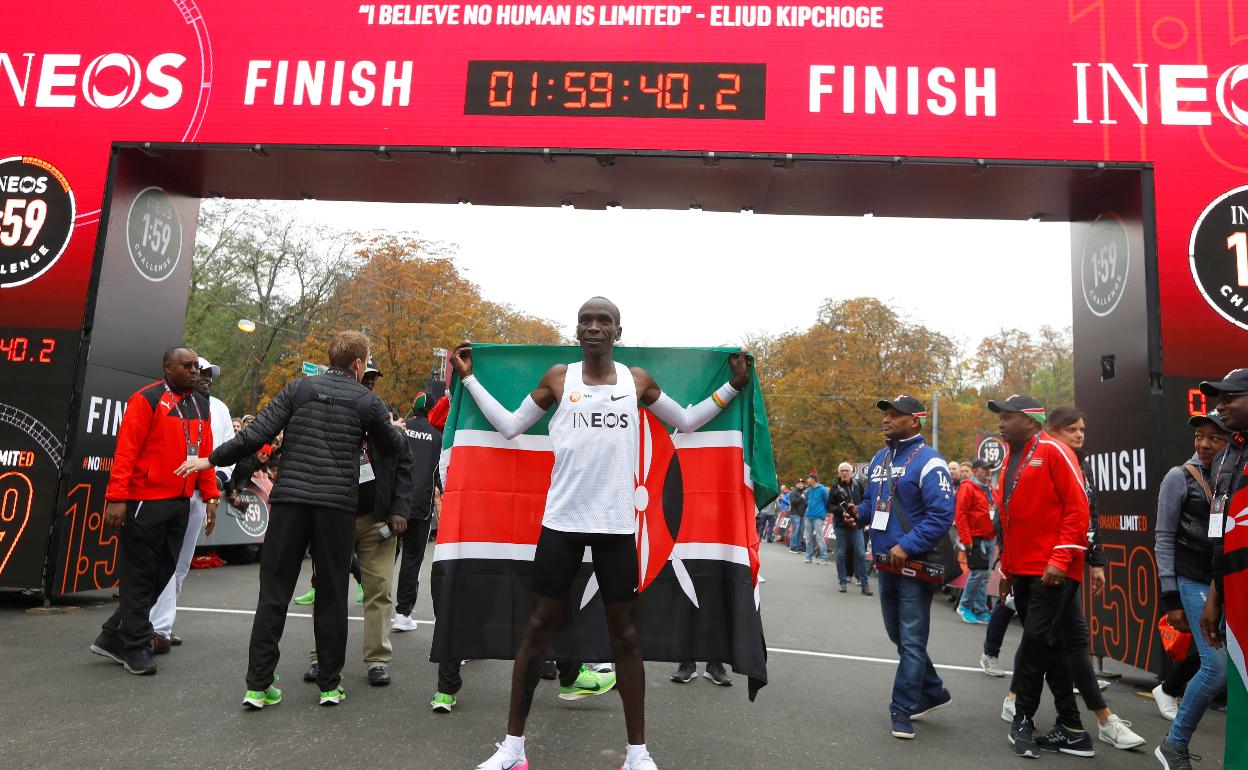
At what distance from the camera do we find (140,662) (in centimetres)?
547

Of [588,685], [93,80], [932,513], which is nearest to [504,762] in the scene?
[588,685]

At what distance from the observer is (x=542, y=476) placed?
4.85 metres

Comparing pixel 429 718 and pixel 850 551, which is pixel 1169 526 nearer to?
pixel 429 718

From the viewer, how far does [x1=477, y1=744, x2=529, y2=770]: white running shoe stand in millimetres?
3717

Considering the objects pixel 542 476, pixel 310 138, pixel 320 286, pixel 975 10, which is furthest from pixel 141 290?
pixel 320 286

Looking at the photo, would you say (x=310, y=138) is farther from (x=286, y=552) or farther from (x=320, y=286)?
(x=320, y=286)

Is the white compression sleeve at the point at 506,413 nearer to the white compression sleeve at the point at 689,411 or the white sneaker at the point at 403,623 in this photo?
the white compression sleeve at the point at 689,411

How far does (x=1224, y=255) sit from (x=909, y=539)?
173 inches

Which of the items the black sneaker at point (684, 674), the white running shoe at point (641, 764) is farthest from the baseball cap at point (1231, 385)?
the black sneaker at point (684, 674)

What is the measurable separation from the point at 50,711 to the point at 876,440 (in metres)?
39.9

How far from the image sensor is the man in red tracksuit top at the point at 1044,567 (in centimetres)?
473

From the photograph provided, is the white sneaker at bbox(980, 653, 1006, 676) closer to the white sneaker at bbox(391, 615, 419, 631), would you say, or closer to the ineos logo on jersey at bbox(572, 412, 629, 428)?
the ineos logo on jersey at bbox(572, 412, 629, 428)

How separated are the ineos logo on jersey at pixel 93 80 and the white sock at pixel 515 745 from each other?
7.30m

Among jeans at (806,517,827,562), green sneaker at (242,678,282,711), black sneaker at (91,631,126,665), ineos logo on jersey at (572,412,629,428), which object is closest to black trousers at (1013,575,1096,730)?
ineos logo on jersey at (572,412,629,428)
